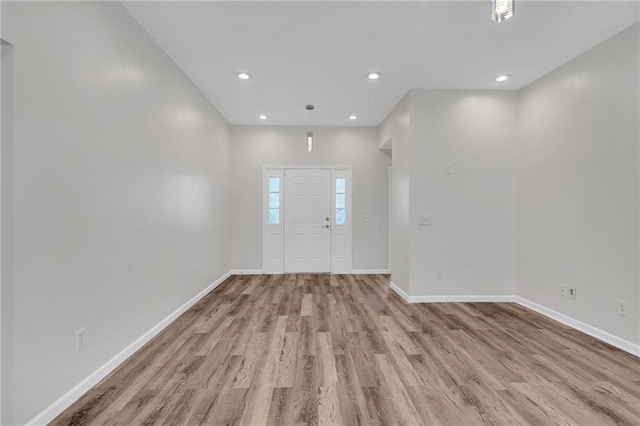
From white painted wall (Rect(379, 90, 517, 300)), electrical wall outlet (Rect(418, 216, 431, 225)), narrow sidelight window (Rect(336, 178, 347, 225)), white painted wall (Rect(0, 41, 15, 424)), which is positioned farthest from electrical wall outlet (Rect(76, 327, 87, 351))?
narrow sidelight window (Rect(336, 178, 347, 225))

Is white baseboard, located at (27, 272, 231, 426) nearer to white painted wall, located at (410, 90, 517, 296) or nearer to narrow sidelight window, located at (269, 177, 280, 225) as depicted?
narrow sidelight window, located at (269, 177, 280, 225)

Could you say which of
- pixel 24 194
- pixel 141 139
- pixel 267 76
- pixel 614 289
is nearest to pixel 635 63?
pixel 614 289

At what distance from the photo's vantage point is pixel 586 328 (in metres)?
2.82

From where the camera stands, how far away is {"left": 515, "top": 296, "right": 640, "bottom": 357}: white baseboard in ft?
7.99

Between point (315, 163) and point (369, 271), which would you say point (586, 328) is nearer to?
point (369, 271)

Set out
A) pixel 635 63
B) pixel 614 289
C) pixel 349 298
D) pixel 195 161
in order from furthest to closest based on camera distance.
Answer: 1. pixel 349 298
2. pixel 195 161
3. pixel 614 289
4. pixel 635 63

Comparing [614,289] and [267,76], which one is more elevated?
[267,76]

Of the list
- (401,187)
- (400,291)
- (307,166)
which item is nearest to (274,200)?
(307,166)

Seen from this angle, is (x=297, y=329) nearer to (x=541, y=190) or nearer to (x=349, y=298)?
(x=349, y=298)

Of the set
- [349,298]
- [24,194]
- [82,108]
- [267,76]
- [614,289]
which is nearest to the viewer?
[24,194]

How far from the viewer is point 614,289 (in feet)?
8.52

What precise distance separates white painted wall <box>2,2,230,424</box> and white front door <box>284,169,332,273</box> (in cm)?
249

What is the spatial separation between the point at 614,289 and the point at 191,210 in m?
4.42

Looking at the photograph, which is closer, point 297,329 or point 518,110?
point 297,329
